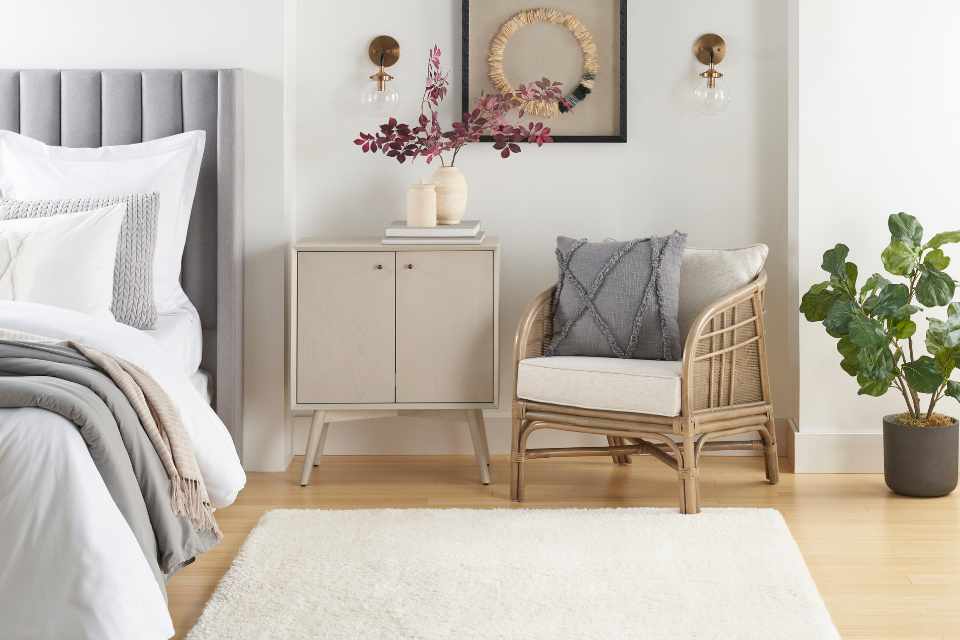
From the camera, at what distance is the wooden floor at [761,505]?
8.59 ft

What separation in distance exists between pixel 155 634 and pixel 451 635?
722 millimetres

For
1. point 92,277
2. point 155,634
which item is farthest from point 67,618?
point 92,277

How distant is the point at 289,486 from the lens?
3.74 meters

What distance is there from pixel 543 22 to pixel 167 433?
239 centimetres

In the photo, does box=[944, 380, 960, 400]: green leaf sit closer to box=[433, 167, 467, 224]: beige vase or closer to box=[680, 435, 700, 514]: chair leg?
box=[680, 435, 700, 514]: chair leg

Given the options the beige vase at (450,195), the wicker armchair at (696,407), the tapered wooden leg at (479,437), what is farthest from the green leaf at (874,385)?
the beige vase at (450,195)

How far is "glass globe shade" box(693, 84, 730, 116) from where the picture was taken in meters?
3.99

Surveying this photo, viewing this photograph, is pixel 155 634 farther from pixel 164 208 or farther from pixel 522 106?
pixel 522 106

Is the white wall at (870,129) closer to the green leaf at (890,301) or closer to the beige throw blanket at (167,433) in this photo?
the green leaf at (890,301)

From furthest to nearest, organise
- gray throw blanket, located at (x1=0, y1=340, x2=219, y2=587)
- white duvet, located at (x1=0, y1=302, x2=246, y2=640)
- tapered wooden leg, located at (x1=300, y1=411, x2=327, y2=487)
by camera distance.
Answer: tapered wooden leg, located at (x1=300, y1=411, x2=327, y2=487) → gray throw blanket, located at (x1=0, y1=340, x2=219, y2=587) → white duvet, located at (x1=0, y1=302, x2=246, y2=640)

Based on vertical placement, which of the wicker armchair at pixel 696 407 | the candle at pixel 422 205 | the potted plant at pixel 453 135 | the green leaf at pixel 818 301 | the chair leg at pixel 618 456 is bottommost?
the chair leg at pixel 618 456

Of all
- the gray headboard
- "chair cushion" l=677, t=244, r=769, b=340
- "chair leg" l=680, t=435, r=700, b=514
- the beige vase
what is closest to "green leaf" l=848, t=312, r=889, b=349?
"chair cushion" l=677, t=244, r=769, b=340

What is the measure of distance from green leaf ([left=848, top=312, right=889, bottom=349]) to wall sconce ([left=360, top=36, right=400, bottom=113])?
1.83 m

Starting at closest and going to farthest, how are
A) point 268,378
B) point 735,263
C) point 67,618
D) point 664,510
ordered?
point 67,618 < point 664,510 < point 735,263 < point 268,378
